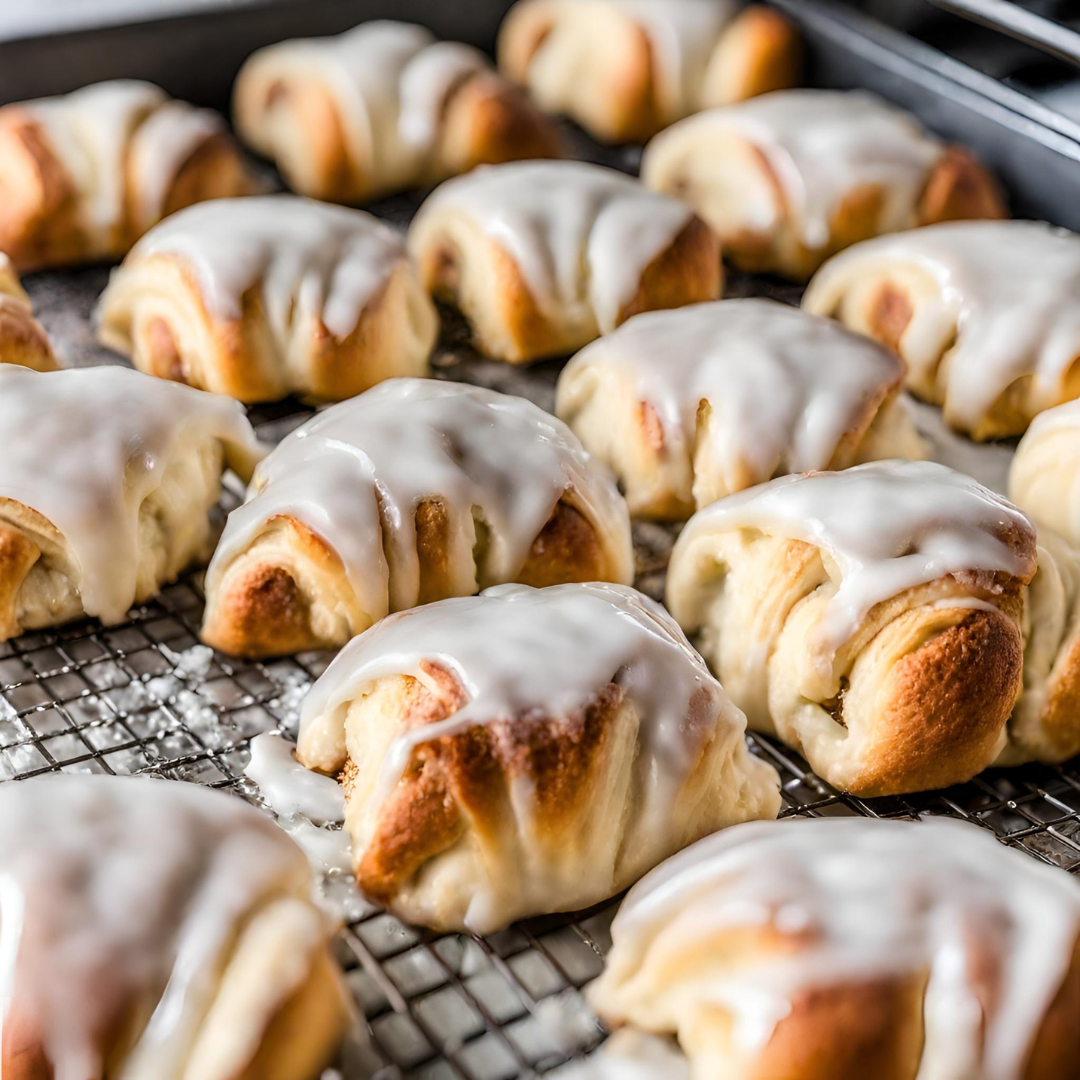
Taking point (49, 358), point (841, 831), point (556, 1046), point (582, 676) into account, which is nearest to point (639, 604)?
point (582, 676)

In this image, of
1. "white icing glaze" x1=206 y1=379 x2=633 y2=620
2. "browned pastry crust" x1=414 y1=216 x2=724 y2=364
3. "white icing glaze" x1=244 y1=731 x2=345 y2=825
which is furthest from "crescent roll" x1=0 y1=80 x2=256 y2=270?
"white icing glaze" x1=244 y1=731 x2=345 y2=825

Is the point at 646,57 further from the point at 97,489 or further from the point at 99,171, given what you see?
the point at 97,489

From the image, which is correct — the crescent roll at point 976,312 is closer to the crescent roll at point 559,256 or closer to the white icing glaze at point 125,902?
the crescent roll at point 559,256

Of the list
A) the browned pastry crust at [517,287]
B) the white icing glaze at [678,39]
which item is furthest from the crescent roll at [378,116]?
the browned pastry crust at [517,287]

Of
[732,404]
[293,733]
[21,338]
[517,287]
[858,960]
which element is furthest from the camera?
[517,287]

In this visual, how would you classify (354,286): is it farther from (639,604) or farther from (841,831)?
(841,831)

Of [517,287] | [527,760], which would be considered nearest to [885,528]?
[527,760]
